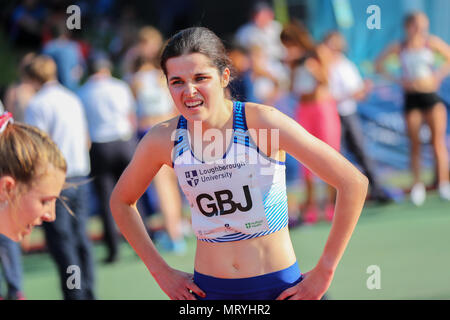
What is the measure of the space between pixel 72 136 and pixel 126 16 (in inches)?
282

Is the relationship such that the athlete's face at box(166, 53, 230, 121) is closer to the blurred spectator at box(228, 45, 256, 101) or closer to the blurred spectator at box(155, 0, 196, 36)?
the blurred spectator at box(228, 45, 256, 101)

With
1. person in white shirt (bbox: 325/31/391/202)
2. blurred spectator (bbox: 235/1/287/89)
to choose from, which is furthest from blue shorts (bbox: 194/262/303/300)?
blurred spectator (bbox: 235/1/287/89)

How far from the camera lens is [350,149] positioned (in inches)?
310

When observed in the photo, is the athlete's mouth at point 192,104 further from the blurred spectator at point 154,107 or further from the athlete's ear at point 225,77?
the blurred spectator at point 154,107

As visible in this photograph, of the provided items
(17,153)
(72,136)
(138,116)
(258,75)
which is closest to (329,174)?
(17,153)

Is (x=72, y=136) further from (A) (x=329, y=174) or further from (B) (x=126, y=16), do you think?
(B) (x=126, y=16)

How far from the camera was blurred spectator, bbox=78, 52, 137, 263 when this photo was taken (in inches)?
252

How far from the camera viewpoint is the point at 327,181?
2465 mm

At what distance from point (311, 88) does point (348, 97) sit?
740mm

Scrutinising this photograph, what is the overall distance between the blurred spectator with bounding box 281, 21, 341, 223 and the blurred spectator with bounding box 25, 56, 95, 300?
8.35 feet

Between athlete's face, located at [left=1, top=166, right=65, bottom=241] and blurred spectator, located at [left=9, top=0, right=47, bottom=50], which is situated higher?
blurred spectator, located at [left=9, top=0, right=47, bottom=50]

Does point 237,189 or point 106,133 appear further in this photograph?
point 106,133

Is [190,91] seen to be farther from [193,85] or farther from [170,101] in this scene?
[170,101]

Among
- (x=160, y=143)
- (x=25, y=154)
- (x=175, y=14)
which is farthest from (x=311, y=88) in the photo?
(x=175, y=14)
